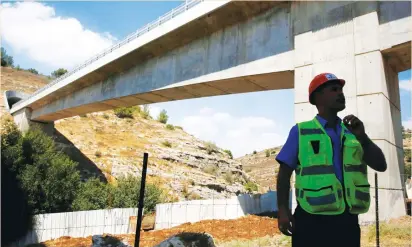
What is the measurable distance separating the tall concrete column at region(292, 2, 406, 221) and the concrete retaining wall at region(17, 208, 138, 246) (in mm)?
14064

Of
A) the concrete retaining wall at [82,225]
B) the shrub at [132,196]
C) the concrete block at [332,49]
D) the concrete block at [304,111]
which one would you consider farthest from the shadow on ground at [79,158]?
the concrete block at [332,49]

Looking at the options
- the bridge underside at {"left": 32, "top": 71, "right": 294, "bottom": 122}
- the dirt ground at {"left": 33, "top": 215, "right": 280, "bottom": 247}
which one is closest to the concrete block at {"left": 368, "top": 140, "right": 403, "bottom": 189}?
the dirt ground at {"left": 33, "top": 215, "right": 280, "bottom": 247}

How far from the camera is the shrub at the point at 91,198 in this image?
24.4 m

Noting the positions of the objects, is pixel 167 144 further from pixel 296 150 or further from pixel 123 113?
pixel 296 150

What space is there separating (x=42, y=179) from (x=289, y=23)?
20.5 metres

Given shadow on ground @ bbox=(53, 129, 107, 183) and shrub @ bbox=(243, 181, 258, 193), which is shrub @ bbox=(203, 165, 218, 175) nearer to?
shrub @ bbox=(243, 181, 258, 193)

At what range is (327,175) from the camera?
2988mm

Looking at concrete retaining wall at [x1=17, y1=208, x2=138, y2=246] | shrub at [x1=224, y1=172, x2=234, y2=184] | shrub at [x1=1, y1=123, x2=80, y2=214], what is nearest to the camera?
concrete retaining wall at [x1=17, y1=208, x2=138, y2=246]

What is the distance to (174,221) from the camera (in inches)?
779

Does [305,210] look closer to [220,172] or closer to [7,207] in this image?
[7,207]

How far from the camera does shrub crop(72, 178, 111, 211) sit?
24.4 meters

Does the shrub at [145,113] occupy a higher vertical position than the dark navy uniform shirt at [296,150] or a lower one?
higher

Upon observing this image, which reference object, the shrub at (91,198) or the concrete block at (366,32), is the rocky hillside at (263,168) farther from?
the concrete block at (366,32)

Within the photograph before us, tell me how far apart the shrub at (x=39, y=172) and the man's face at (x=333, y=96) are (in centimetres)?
2362
